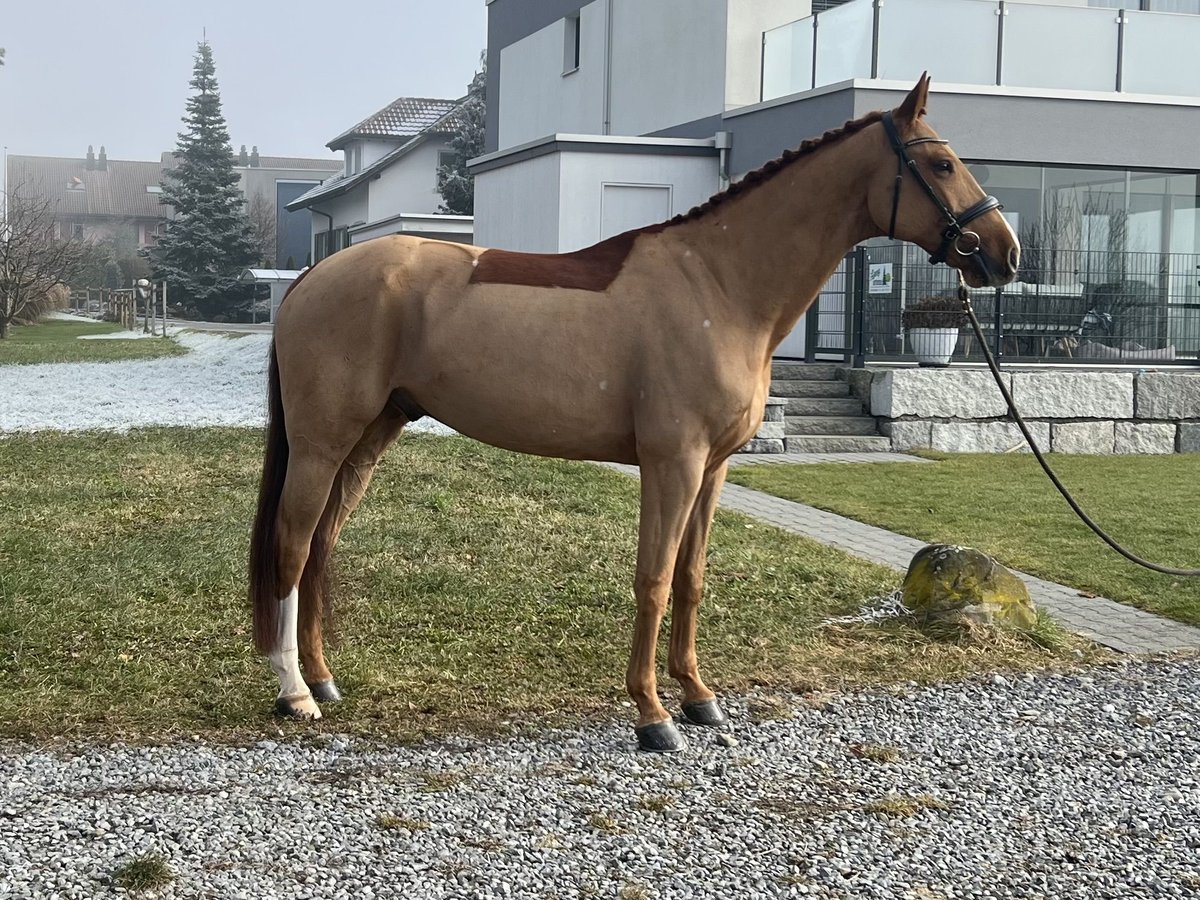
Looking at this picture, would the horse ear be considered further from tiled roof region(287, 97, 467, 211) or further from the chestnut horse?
tiled roof region(287, 97, 467, 211)

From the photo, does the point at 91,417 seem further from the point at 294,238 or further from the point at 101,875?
the point at 294,238

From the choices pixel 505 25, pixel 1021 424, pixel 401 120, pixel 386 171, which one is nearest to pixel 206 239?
pixel 401 120

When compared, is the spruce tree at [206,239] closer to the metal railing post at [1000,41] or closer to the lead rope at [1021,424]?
the metal railing post at [1000,41]

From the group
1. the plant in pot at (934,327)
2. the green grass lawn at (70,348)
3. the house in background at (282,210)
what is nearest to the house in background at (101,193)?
the house in background at (282,210)

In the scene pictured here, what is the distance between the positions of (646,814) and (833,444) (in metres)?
10.7

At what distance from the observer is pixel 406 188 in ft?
126

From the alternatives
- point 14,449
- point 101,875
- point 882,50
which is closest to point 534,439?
point 101,875

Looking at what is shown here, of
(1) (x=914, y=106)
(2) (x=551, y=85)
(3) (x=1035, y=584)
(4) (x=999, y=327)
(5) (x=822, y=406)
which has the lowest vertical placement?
(3) (x=1035, y=584)

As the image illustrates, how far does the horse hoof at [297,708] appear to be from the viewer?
4.63 metres

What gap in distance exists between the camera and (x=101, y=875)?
3.28 meters

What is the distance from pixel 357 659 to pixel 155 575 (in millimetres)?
1862

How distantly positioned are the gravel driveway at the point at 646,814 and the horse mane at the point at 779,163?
1964 mm

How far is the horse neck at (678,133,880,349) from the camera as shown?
4.46 m

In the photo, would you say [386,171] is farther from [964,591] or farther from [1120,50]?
[964,591]
